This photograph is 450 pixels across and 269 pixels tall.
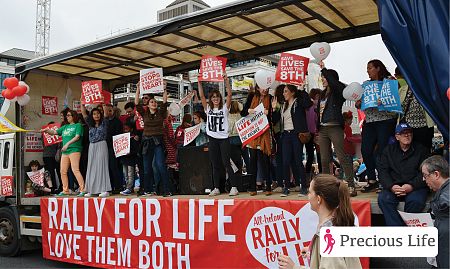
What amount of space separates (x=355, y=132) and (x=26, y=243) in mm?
6615

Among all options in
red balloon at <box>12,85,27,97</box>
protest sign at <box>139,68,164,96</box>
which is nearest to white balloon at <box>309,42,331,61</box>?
protest sign at <box>139,68,164,96</box>

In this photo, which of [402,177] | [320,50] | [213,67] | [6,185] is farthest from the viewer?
[6,185]

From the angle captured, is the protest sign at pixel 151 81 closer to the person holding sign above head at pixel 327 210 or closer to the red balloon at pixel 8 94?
the red balloon at pixel 8 94

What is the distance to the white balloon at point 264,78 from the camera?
20.3 feet

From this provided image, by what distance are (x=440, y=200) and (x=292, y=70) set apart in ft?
9.69

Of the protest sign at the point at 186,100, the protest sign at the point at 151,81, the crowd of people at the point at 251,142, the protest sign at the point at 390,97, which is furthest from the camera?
the protest sign at the point at 186,100

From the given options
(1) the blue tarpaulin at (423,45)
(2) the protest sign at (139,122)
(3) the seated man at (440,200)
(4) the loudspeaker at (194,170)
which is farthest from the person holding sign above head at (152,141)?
(3) the seated man at (440,200)

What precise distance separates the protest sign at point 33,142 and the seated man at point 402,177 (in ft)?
22.7

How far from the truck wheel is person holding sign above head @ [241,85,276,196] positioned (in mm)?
4694

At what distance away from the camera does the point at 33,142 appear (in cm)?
882

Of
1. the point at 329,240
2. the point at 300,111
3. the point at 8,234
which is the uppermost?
the point at 300,111

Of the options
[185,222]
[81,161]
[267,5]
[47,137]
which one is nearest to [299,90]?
[267,5]

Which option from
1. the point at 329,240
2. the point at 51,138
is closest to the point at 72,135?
the point at 51,138

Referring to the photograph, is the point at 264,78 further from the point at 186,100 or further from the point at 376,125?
the point at 186,100
